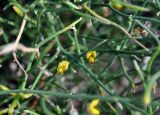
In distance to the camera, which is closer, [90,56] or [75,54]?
[90,56]

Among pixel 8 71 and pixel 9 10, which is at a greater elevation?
pixel 9 10

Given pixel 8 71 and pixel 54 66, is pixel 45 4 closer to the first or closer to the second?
pixel 54 66

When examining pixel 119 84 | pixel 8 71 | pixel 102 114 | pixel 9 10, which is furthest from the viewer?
pixel 119 84

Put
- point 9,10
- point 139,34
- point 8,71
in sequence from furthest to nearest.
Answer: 1. point 8,71
2. point 9,10
3. point 139,34

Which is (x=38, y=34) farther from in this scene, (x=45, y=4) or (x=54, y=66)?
(x=54, y=66)

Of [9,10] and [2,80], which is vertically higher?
[9,10]

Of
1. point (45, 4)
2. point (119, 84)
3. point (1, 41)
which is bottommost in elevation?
point (119, 84)

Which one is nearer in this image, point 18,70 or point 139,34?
point 139,34

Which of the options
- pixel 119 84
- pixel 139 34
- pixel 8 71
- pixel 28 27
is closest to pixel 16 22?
pixel 28 27

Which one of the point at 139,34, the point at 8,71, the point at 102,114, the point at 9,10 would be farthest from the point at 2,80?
the point at 139,34
